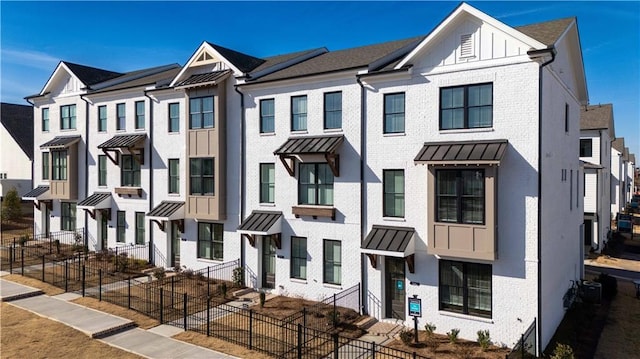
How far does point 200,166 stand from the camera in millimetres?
22344

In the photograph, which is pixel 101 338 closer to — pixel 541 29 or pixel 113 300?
pixel 113 300

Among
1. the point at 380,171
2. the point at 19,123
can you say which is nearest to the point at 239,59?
the point at 380,171

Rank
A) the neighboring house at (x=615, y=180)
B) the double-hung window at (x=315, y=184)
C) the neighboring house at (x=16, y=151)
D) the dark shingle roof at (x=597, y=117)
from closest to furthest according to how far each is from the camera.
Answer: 1. the double-hung window at (x=315, y=184)
2. the dark shingle roof at (x=597, y=117)
3. the neighboring house at (x=16, y=151)
4. the neighboring house at (x=615, y=180)

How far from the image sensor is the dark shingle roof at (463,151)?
45.8 ft

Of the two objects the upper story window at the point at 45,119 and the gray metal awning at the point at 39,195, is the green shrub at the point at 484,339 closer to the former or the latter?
the gray metal awning at the point at 39,195

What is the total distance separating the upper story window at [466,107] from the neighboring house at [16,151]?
4552cm

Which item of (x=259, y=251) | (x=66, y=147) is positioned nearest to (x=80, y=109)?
(x=66, y=147)

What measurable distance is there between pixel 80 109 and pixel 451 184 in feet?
85.5

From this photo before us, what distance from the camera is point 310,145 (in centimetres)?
1820

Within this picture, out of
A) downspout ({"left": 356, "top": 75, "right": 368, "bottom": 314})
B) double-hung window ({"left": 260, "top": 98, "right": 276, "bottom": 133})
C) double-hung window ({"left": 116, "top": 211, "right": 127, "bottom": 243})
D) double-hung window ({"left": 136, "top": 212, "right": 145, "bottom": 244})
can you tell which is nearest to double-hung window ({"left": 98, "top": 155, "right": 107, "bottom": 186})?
double-hung window ({"left": 116, "top": 211, "right": 127, "bottom": 243})

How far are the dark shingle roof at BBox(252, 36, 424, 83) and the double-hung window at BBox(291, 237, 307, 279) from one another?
768cm

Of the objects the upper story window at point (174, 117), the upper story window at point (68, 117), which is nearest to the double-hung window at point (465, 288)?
the upper story window at point (174, 117)

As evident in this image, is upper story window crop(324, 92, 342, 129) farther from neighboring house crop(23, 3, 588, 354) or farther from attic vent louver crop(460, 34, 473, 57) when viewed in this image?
attic vent louver crop(460, 34, 473, 57)

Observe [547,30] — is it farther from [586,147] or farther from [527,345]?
[586,147]
